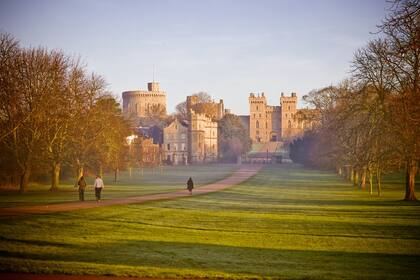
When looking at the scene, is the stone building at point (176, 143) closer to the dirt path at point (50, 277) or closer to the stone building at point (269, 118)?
the stone building at point (269, 118)

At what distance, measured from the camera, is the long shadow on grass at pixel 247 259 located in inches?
572

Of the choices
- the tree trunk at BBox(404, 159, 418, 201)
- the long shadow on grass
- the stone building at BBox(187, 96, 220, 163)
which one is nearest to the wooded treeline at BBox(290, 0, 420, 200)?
the tree trunk at BBox(404, 159, 418, 201)

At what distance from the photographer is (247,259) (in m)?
16.2

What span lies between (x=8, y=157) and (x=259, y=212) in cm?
2355

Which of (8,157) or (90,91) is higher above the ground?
(90,91)

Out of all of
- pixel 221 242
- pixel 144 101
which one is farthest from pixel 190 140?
pixel 221 242

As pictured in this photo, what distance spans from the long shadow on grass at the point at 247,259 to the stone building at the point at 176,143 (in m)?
91.5

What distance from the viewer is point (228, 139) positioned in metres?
117

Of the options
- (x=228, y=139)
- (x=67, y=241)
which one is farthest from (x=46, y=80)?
(x=228, y=139)

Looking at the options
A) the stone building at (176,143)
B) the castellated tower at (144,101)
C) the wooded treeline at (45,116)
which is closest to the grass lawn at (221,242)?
the wooded treeline at (45,116)

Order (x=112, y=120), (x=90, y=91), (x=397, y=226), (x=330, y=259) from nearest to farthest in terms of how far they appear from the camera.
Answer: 1. (x=330, y=259)
2. (x=397, y=226)
3. (x=90, y=91)
4. (x=112, y=120)

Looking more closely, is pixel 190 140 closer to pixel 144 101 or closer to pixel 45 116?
pixel 144 101

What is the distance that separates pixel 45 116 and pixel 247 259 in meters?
28.4

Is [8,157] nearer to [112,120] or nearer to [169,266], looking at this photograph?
[112,120]
